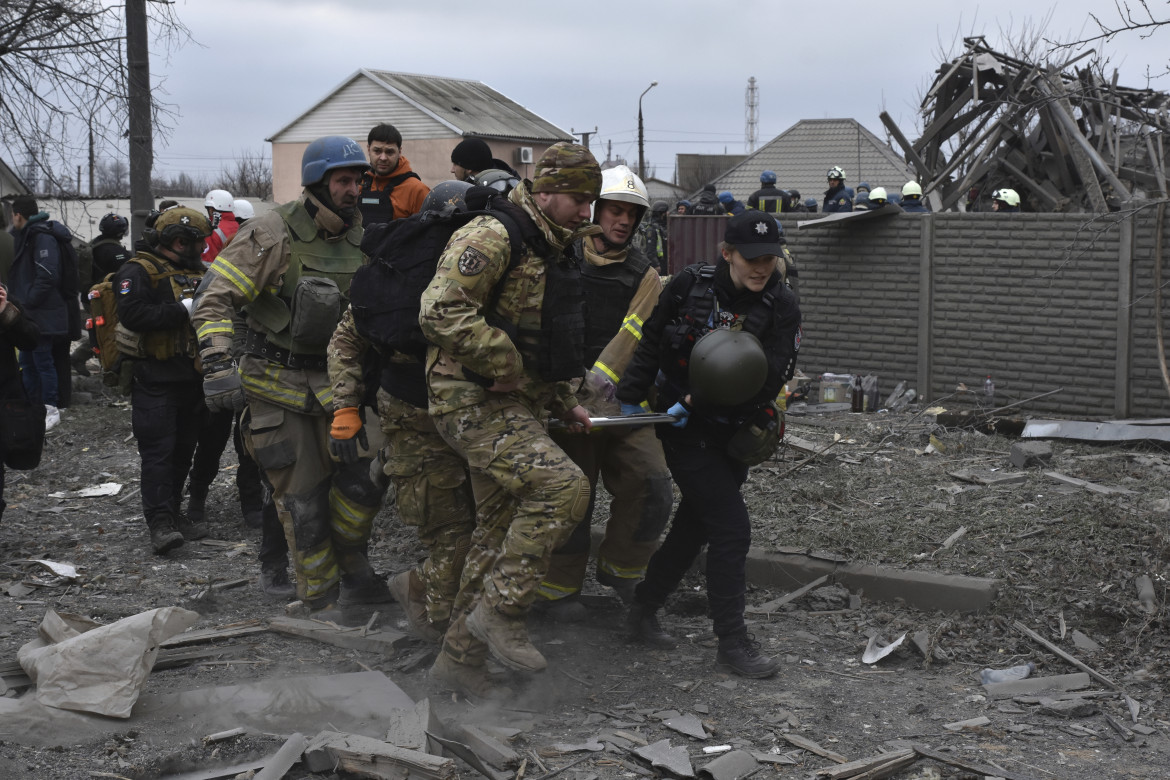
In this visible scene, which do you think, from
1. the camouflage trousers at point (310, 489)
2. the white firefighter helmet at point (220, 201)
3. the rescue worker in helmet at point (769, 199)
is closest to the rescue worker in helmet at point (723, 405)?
the camouflage trousers at point (310, 489)

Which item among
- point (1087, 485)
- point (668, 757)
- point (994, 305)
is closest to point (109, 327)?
point (668, 757)

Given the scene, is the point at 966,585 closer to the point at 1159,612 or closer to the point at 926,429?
the point at 1159,612

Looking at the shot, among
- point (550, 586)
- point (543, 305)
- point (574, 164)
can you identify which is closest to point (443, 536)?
point (550, 586)

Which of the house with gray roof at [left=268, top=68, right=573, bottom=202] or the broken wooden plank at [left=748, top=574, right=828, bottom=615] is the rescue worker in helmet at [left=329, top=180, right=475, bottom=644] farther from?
the house with gray roof at [left=268, top=68, right=573, bottom=202]

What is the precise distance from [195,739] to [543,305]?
193 cm

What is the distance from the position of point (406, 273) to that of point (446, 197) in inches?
18.4

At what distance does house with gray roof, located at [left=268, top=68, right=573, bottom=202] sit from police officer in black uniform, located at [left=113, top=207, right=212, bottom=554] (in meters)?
39.2

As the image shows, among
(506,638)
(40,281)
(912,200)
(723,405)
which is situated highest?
(912,200)

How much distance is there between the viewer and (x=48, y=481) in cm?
881

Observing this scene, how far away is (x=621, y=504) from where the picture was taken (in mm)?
5281

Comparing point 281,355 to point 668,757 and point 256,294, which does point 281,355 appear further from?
point 668,757

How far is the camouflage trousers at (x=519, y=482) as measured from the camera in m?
4.09

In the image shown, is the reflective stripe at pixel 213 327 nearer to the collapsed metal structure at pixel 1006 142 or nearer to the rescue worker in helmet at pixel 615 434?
the rescue worker in helmet at pixel 615 434

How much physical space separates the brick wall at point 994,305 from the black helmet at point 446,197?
639 cm
